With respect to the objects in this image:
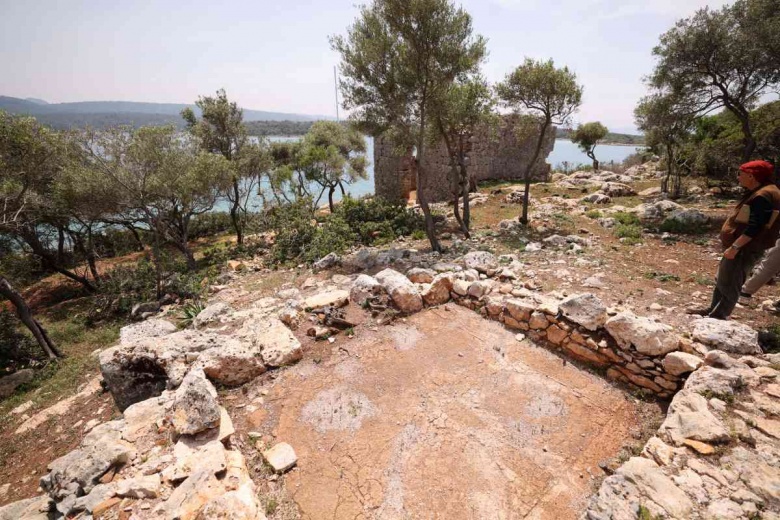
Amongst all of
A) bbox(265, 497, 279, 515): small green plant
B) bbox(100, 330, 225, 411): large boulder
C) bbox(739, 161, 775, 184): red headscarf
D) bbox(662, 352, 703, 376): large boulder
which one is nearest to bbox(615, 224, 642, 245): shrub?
bbox(739, 161, 775, 184): red headscarf

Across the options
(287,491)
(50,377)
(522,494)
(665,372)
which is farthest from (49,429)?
(665,372)

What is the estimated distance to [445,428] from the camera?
4074 mm

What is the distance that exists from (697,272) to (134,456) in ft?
34.1

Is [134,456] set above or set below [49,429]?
above

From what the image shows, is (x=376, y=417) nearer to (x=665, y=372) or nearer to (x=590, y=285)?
(x=665, y=372)

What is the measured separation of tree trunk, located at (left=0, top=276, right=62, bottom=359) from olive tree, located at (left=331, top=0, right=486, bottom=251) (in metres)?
9.68

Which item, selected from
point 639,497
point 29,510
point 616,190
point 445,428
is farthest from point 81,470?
point 616,190

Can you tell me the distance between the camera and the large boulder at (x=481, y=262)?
7.60m

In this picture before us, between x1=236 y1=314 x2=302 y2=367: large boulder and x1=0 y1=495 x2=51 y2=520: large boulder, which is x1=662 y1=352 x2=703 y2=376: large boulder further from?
x1=0 y1=495 x2=51 y2=520: large boulder

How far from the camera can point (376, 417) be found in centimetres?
428

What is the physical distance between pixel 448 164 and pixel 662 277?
12.9m

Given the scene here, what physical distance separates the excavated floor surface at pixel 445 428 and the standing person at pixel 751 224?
7.35ft

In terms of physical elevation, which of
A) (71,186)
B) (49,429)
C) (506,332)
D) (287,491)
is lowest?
(49,429)

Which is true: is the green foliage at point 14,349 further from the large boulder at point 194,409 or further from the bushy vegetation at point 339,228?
the large boulder at point 194,409
